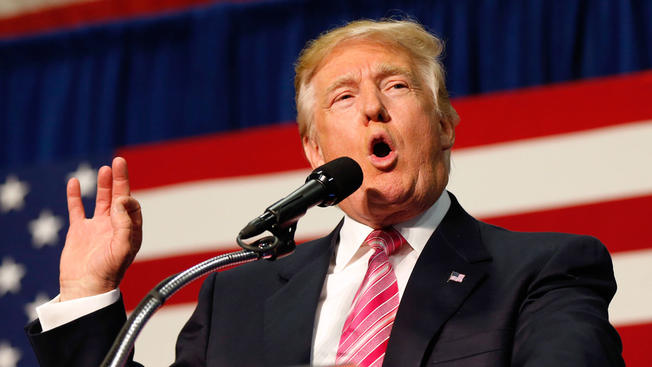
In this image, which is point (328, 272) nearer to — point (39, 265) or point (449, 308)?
point (449, 308)

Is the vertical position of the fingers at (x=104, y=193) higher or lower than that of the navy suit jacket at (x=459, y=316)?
higher

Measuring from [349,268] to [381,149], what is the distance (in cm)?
23

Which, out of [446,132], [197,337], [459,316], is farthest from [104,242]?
[446,132]

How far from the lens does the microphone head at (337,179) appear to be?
129 cm

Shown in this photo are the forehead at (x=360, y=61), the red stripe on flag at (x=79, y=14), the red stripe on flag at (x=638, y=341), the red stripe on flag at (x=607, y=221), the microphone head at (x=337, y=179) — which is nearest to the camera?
the microphone head at (x=337, y=179)

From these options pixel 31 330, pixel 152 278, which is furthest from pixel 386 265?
pixel 152 278

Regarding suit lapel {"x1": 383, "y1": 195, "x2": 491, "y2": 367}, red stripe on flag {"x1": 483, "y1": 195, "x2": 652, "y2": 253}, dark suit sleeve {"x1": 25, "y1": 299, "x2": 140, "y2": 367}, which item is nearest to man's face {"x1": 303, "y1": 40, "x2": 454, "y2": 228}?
suit lapel {"x1": 383, "y1": 195, "x2": 491, "y2": 367}

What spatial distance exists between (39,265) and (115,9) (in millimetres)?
1075

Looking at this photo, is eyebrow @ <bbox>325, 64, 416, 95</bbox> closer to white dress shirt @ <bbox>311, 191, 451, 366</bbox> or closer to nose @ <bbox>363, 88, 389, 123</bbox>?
nose @ <bbox>363, 88, 389, 123</bbox>

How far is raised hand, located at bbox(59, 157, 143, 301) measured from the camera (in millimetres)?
1479

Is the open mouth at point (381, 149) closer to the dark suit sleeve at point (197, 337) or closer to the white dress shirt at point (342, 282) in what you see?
the white dress shirt at point (342, 282)

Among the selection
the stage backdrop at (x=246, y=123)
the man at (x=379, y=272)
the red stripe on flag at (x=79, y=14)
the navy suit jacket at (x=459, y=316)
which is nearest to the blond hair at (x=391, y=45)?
the man at (x=379, y=272)

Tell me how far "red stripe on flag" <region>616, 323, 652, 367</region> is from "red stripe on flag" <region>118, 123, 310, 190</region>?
1041 mm

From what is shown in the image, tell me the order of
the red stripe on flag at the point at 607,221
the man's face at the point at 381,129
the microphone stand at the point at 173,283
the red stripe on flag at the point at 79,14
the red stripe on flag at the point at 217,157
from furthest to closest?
the red stripe on flag at the point at 79,14 < the red stripe on flag at the point at 217,157 < the red stripe on flag at the point at 607,221 < the man's face at the point at 381,129 < the microphone stand at the point at 173,283
